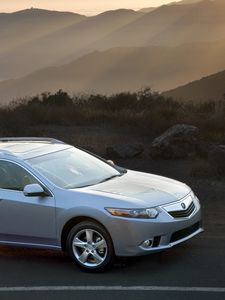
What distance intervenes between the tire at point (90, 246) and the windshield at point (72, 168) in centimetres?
60

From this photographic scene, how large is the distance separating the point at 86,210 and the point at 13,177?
1199 mm

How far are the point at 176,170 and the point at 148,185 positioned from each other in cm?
694

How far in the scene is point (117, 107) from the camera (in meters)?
23.6

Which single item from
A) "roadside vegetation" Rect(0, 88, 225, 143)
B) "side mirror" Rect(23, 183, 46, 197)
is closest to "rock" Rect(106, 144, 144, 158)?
"roadside vegetation" Rect(0, 88, 225, 143)

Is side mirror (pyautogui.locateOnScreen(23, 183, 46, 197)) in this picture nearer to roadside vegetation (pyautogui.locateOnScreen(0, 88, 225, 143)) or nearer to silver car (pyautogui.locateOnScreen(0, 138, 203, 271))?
silver car (pyautogui.locateOnScreen(0, 138, 203, 271))

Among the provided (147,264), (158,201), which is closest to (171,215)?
(158,201)

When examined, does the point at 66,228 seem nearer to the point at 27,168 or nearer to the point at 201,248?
the point at 27,168

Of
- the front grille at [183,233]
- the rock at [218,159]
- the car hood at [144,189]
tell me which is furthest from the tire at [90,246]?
the rock at [218,159]

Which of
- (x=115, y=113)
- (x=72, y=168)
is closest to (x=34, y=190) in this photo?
(x=72, y=168)

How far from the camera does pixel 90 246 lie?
24.2 feet

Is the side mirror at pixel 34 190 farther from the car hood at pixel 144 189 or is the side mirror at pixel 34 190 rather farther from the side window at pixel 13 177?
the car hood at pixel 144 189

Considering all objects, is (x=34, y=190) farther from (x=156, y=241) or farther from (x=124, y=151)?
(x=124, y=151)

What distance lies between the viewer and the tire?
23.9ft

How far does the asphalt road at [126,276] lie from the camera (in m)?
6.59
